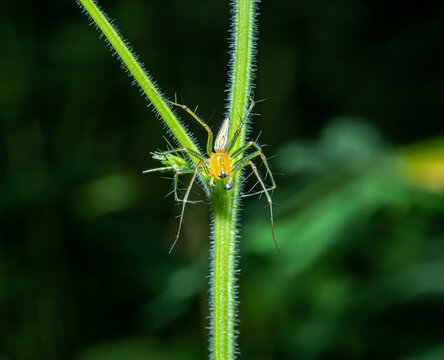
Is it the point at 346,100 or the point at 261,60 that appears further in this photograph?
the point at 346,100

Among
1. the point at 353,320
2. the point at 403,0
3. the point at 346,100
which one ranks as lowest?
the point at 353,320

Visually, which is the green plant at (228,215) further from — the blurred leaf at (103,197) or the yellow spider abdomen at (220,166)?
the blurred leaf at (103,197)

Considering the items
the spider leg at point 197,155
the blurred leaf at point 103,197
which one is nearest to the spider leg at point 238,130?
the spider leg at point 197,155

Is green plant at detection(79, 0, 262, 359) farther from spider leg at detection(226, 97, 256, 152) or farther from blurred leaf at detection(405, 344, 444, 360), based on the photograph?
blurred leaf at detection(405, 344, 444, 360)

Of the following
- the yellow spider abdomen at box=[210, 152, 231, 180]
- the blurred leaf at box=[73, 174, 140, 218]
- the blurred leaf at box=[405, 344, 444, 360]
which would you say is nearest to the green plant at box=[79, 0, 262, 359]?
the yellow spider abdomen at box=[210, 152, 231, 180]

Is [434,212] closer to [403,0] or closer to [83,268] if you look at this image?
[83,268]

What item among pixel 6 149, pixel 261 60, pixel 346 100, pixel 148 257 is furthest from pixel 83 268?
pixel 346 100

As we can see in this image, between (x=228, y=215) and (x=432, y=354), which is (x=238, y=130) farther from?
(x=432, y=354)
